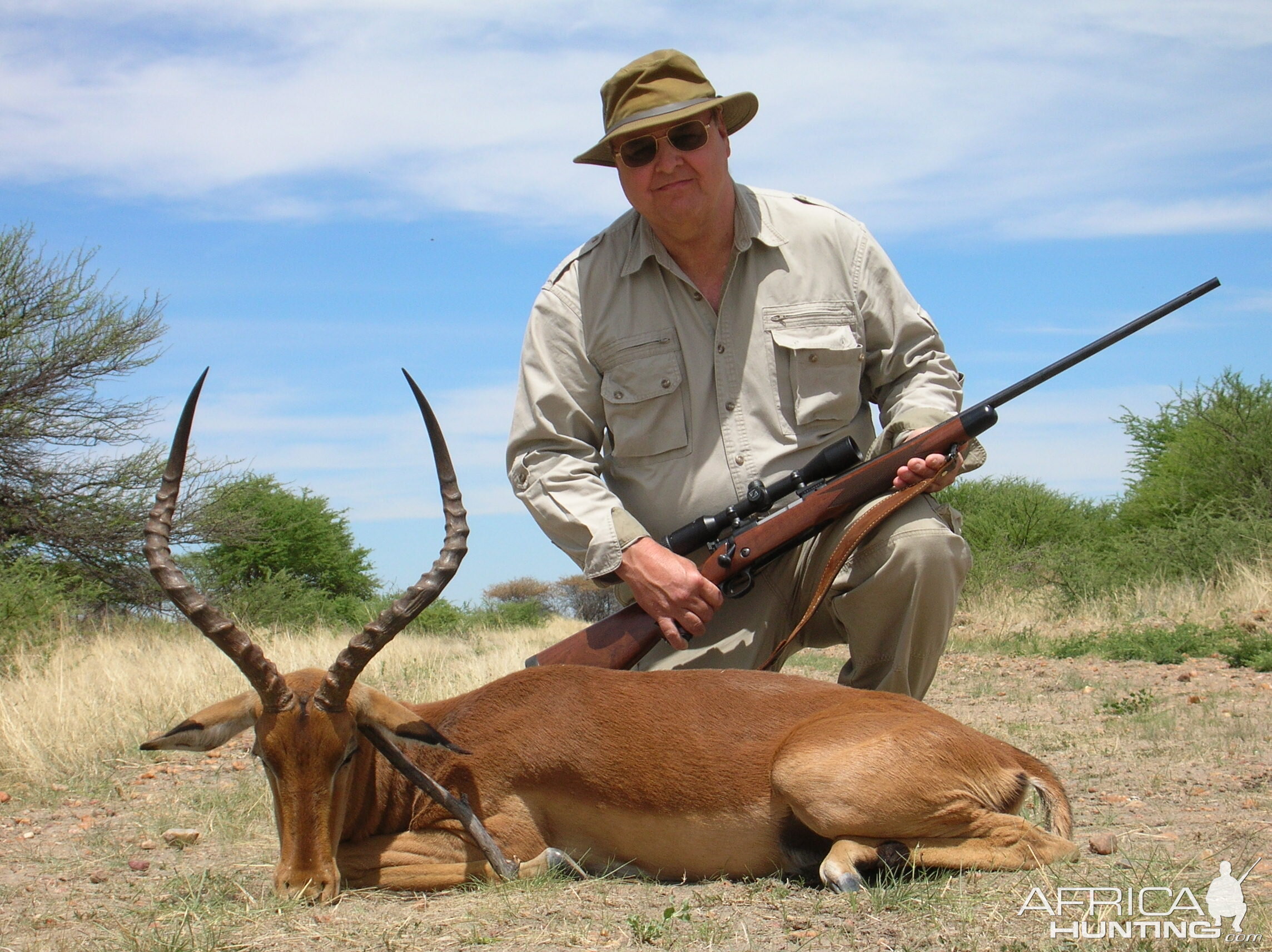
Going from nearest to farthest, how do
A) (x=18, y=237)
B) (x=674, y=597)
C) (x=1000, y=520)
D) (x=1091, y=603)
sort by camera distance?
1. (x=674, y=597)
2. (x=1091, y=603)
3. (x=18, y=237)
4. (x=1000, y=520)

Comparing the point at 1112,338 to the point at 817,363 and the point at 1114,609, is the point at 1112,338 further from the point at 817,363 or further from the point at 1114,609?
the point at 1114,609

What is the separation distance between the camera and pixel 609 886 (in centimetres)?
388

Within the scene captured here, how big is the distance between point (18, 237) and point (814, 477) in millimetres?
18511

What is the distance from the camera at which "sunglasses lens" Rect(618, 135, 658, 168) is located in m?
5.30

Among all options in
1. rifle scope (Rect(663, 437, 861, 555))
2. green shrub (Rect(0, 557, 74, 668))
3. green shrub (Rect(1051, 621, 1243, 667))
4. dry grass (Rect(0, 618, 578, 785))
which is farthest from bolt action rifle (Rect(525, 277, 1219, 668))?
green shrub (Rect(0, 557, 74, 668))

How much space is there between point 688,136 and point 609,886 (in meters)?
3.19

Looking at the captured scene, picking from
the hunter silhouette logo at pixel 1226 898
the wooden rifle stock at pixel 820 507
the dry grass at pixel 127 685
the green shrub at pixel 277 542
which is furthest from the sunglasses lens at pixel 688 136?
the green shrub at pixel 277 542

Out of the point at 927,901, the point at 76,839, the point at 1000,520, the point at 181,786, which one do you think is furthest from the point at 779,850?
the point at 1000,520

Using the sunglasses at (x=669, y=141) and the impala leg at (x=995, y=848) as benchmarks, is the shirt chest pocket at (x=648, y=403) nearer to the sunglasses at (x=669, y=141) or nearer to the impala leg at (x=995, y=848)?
the sunglasses at (x=669, y=141)

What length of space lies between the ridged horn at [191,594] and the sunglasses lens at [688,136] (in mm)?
2341

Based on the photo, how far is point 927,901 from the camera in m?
3.31

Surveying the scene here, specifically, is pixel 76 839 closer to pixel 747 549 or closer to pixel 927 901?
pixel 747 549

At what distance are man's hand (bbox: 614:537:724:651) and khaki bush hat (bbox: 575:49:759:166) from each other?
188cm

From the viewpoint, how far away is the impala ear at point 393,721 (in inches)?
156
